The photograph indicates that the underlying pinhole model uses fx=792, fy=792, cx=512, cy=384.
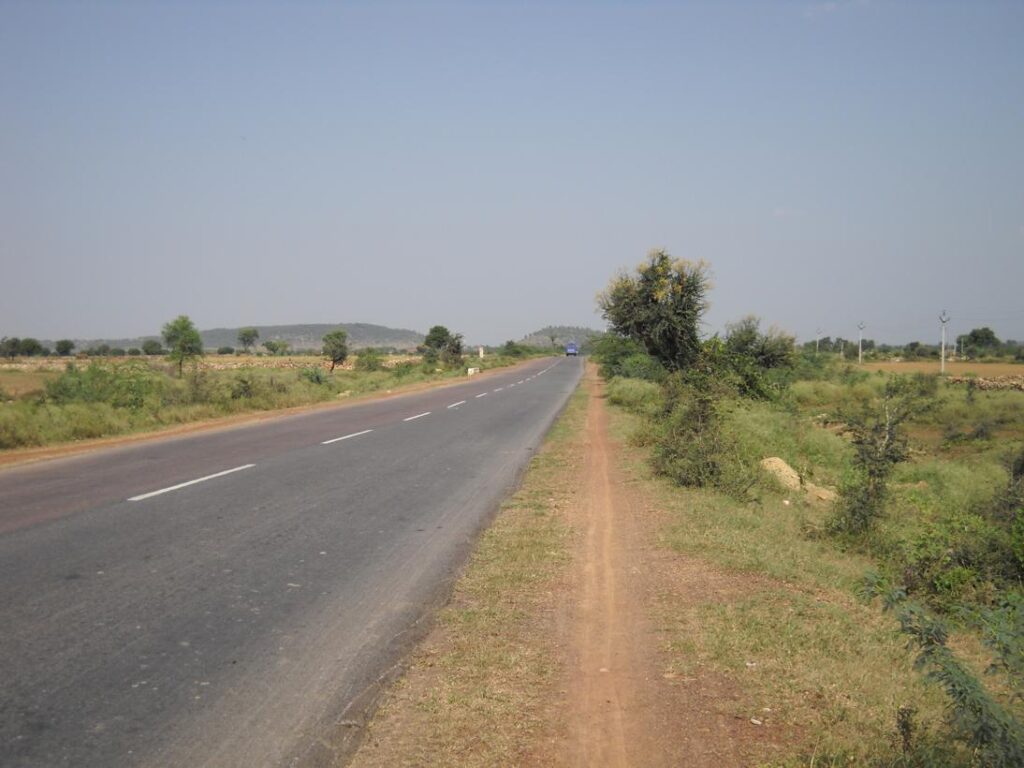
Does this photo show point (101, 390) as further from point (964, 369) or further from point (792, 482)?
point (964, 369)

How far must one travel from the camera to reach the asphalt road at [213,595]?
404 cm

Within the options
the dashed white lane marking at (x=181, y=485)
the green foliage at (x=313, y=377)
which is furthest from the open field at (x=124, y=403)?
the dashed white lane marking at (x=181, y=485)

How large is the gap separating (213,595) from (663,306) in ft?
81.1

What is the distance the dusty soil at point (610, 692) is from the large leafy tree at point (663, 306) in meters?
22.1

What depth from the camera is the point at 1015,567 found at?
26.1ft

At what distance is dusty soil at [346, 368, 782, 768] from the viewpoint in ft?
12.9

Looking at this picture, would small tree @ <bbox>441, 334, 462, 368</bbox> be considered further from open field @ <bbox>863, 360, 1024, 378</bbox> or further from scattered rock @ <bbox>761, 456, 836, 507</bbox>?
scattered rock @ <bbox>761, 456, 836, 507</bbox>

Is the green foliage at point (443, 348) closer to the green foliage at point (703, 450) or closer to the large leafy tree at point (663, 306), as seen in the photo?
the large leafy tree at point (663, 306)

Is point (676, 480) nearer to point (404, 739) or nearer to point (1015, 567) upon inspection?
point (1015, 567)

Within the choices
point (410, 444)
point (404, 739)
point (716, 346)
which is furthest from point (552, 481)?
point (716, 346)

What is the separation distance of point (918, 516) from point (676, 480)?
3.35 metres

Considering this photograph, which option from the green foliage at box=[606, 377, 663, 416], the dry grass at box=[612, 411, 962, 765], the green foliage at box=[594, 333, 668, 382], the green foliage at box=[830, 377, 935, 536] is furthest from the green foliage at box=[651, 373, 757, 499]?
the green foliage at box=[594, 333, 668, 382]

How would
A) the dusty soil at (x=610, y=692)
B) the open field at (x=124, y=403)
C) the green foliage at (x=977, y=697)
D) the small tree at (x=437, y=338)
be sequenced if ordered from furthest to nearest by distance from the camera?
the small tree at (x=437, y=338) → the open field at (x=124, y=403) → the dusty soil at (x=610, y=692) → the green foliage at (x=977, y=697)

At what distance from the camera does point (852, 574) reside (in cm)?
766
